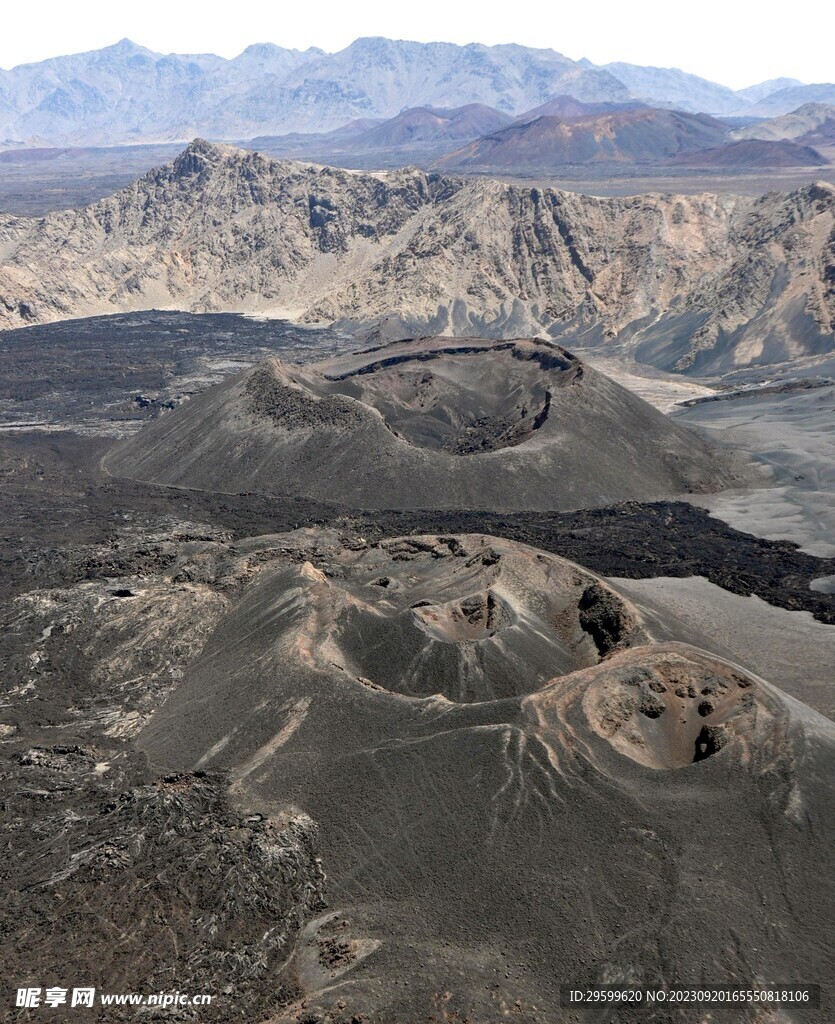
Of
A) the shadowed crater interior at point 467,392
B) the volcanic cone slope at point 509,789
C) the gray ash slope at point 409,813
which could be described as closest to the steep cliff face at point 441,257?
the shadowed crater interior at point 467,392

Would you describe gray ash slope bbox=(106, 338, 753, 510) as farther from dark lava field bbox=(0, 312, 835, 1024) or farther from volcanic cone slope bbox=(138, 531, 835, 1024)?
volcanic cone slope bbox=(138, 531, 835, 1024)

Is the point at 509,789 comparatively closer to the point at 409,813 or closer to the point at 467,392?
the point at 409,813

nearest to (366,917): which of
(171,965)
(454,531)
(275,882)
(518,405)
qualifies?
(275,882)

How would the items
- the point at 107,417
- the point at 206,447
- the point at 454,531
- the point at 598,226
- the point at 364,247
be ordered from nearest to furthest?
the point at 454,531
the point at 206,447
the point at 107,417
the point at 598,226
the point at 364,247

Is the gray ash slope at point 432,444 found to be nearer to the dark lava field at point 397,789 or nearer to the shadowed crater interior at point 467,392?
the shadowed crater interior at point 467,392

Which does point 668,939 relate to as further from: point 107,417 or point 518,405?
point 107,417

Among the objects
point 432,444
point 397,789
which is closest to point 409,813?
point 397,789

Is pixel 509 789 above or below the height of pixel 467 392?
below
